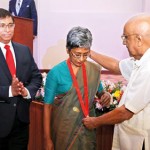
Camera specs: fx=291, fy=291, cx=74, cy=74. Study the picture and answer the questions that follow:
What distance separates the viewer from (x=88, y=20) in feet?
21.5

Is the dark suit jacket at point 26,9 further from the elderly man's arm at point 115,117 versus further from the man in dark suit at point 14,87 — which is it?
the elderly man's arm at point 115,117

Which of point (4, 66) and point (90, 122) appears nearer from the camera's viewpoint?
point (90, 122)

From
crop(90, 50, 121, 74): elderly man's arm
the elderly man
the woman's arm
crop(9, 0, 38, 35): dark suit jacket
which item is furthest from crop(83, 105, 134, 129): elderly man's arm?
crop(9, 0, 38, 35): dark suit jacket

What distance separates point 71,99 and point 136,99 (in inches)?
22.2

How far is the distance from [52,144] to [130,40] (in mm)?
980

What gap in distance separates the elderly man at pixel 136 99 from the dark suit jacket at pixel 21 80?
0.62 m

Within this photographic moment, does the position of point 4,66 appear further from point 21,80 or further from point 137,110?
point 137,110

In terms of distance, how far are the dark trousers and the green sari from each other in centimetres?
31

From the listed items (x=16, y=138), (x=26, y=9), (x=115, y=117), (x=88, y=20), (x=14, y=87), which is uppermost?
(x=26, y=9)

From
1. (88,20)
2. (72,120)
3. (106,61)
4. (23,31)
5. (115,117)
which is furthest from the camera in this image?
(88,20)

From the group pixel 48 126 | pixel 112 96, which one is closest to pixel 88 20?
pixel 112 96

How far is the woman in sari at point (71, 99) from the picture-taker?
2100 millimetres

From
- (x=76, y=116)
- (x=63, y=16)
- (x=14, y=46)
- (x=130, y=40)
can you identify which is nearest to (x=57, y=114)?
(x=76, y=116)

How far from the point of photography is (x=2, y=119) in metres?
2.24
